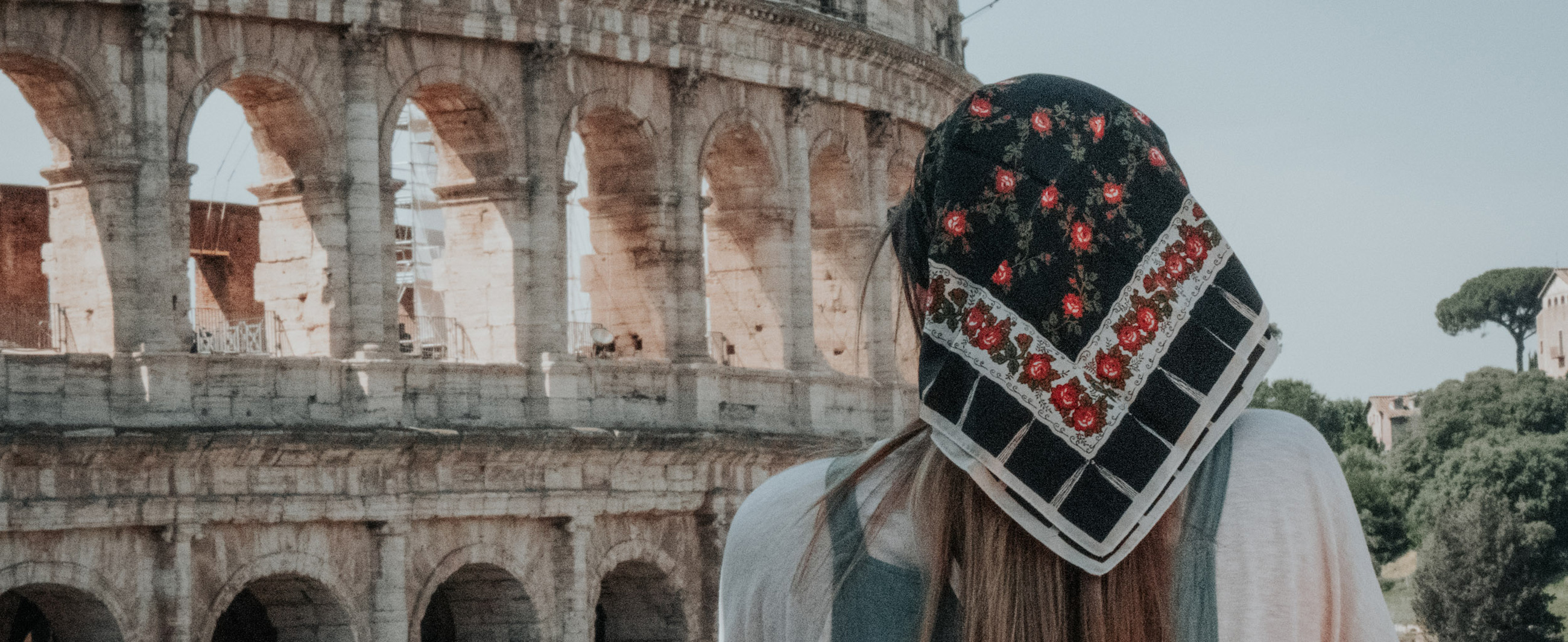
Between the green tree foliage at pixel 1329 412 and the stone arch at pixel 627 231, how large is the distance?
66450 mm

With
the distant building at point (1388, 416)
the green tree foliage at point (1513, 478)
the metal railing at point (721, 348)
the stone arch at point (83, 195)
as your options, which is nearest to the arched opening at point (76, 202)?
the stone arch at point (83, 195)

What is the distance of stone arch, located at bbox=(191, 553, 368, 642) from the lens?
2180 centimetres

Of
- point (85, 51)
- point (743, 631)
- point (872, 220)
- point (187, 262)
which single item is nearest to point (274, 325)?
point (187, 262)

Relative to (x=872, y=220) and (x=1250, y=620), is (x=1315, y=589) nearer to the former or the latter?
(x=1250, y=620)

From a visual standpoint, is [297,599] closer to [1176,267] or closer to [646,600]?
[646,600]

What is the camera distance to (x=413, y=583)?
2336cm

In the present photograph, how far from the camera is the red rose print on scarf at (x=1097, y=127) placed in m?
2.36

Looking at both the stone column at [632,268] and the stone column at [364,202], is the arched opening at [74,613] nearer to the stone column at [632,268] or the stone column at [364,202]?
the stone column at [364,202]

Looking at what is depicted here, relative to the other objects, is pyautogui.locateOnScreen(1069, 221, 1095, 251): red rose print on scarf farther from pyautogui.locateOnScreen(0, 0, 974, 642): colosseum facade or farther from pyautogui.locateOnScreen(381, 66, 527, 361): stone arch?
pyautogui.locateOnScreen(381, 66, 527, 361): stone arch

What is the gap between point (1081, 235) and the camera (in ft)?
7.66

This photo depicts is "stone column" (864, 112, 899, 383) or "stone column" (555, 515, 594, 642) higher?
"stone column" (864, 112, 899, 383)

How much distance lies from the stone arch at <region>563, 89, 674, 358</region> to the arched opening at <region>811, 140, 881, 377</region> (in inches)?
145

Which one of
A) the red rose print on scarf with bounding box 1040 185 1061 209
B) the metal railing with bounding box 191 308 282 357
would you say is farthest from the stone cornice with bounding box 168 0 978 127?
the red rose print on scarf with bounding box 1040 185 1061 209

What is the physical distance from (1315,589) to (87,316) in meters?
20.7
